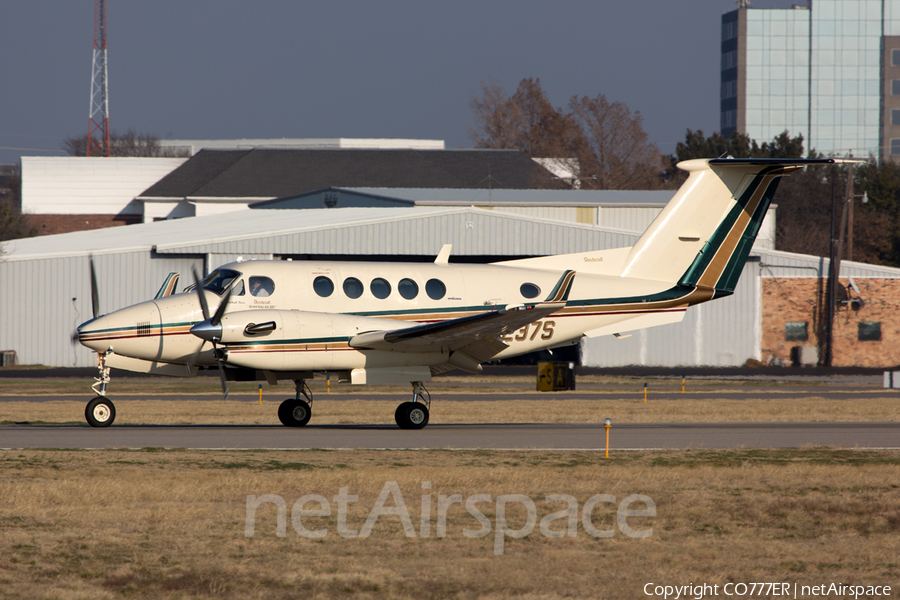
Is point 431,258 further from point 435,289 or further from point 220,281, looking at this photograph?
point 220,281

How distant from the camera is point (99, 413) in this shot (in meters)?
20.0

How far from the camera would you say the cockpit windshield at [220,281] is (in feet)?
63.7

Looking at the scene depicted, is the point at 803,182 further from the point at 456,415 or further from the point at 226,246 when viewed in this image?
the point at 456,415

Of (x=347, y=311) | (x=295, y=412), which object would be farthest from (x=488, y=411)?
(x=347, y=311)

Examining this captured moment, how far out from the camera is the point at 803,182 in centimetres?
9000

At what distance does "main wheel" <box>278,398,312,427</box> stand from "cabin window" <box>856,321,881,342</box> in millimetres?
38453

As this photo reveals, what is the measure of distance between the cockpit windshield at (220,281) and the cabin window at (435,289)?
394 cm

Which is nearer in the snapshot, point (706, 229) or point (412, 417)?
point (412, 417)

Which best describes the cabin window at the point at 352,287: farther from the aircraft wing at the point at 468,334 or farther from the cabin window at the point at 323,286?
the aircraft wing at the point at 468,334

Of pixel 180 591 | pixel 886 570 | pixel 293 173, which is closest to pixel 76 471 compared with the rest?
pixel 180 591

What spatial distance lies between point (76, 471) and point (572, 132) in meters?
104

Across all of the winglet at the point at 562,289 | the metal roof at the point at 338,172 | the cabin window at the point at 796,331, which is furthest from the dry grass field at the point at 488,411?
the metal roof at the point at 338,172

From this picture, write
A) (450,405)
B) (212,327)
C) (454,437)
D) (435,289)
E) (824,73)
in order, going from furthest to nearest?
(824,73)
(450,405)
(435,289)
(454,437)
(212,327)

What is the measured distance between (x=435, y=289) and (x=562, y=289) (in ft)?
8.68
